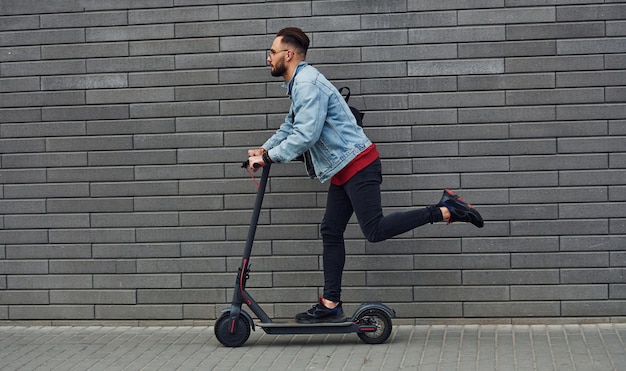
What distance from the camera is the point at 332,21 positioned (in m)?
7.31

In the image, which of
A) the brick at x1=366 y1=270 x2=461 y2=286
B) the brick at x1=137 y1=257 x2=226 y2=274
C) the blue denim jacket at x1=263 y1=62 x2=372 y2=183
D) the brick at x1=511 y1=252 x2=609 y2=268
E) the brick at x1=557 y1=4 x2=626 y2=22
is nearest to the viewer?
the blue denim jacket at x1=263 y1=62 x2=372 y2=183

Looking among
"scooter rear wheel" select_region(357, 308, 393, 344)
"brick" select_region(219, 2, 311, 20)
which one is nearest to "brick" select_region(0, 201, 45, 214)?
"brick" select_region(219, 2, 311, 20)

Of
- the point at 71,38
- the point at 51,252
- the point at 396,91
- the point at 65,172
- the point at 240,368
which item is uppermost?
the point at 71,38

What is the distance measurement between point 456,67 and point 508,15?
51 centimetres

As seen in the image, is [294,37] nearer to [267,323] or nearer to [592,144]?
[267,323]

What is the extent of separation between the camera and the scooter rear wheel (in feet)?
22.0

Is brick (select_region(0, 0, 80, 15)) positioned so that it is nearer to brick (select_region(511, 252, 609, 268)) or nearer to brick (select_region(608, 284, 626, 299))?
brick (select_region(511, 252, 609, 268))

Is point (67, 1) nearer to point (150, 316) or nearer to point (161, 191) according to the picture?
point (161, 191)

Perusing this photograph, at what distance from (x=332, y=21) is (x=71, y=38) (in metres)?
1.97

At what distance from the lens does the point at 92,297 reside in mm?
7676

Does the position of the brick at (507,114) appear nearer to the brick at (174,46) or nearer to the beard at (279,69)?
the beard at (279,69)

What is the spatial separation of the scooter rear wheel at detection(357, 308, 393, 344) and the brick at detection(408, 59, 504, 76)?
5.72 feet

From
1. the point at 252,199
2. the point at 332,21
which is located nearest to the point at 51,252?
the point at 252,199

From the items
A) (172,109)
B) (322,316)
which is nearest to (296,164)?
(172,109)
